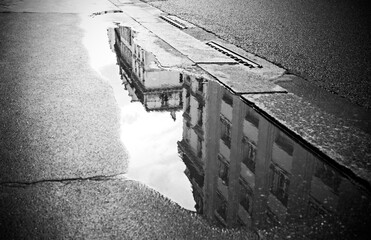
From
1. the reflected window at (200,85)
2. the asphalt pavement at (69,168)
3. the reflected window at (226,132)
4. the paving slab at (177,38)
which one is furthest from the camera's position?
the paving slab at (177,38)

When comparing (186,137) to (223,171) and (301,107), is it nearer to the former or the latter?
(223,171)

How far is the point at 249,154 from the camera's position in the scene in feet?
11.1

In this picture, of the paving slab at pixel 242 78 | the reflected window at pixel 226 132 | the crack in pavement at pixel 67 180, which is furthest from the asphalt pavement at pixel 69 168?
the paving slab at pixel 242 78

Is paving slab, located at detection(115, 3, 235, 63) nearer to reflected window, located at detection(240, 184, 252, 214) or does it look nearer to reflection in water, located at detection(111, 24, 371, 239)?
reflection in water, located at detection(111, 24, 371, 239)

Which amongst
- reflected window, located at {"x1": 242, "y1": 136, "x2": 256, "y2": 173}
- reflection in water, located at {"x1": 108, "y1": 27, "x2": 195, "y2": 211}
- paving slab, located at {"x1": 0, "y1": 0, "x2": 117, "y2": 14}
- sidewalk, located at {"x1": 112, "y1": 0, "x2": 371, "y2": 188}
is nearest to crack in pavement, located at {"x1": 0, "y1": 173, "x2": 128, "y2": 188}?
reflection in water, located at {"x1": 108, "y1": 27, "x2": 195, "y2": 211}

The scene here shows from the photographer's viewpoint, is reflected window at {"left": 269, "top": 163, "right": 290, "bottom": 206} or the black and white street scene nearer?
the black and white street scene

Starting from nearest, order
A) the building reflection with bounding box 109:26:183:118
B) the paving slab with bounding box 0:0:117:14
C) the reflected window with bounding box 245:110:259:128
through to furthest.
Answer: the reflected window with bounding box 245:110:259:128 < the building reflection with bounding box 109:26:183:118 < the paving slab with bounding box 0:0:117:14

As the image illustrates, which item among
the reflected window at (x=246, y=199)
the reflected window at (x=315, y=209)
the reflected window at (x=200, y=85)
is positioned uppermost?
the reflected window at (x=200, y=85)

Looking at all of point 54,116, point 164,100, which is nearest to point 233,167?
point 164,100

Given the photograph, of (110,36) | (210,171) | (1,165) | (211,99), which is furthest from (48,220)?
(110,36)

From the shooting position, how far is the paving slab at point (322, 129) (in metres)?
3.13

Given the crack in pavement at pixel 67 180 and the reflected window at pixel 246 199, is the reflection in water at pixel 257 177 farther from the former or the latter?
the crack in pavement at pixel 67 180

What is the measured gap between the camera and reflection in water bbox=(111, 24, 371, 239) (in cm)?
250

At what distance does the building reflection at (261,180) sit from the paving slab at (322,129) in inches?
5.5
